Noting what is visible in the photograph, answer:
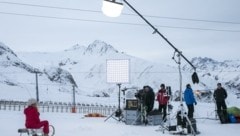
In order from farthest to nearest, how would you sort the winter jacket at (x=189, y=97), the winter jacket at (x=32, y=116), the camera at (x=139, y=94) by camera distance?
the camera at (x=139, y=94)
the winter jacket at (x=189, y=97)
the winter jacket at (x=32, y=116)

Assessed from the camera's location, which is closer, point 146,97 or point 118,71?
point 146,97

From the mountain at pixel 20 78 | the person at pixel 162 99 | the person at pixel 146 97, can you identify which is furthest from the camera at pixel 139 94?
the mountain at pixel 20 78

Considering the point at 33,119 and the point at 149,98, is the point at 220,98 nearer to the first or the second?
the point at 149,98

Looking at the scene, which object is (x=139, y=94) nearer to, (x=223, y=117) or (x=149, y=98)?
(x=149, y=98)

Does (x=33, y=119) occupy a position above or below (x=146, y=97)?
below

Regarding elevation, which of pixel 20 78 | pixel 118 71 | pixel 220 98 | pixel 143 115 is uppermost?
pixel 20 78

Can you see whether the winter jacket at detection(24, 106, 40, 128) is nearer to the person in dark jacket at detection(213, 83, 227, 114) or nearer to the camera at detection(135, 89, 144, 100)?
the camera at detection(135, 89, 144, 100)

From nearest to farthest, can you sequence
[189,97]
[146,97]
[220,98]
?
[189,97] < [146,97] < [220,98]

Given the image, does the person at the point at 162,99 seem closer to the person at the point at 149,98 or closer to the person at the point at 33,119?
the person at the point at 149,98

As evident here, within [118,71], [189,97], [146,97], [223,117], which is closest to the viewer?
[189,97]

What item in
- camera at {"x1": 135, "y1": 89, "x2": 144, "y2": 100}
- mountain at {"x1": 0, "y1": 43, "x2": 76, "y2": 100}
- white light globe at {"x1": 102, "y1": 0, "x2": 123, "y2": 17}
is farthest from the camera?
mountain at {"x1": 0, "y1": 43, "x2": 76, "y2": 100}

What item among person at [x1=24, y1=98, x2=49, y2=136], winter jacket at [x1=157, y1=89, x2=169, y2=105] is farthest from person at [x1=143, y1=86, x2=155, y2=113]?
person at [x1=24, y1=98, x2=49, y2=136]

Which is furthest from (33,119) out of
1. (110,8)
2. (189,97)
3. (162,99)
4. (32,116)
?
(162,99)

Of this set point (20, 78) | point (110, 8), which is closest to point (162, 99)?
point (110, 8)
